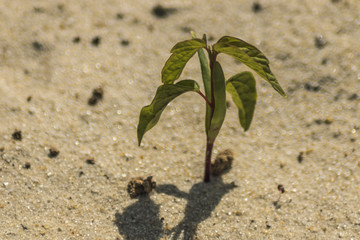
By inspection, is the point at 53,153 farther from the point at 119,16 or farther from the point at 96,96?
the point at 119,16

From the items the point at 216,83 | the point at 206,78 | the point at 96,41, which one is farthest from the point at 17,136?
the point at 216,83

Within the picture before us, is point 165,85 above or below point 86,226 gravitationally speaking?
above

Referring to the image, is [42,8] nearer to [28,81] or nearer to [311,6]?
[28,81]

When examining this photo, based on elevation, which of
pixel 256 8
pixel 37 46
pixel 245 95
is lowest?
pixel 37 46

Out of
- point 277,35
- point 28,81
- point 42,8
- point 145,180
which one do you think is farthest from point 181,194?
point 42,8

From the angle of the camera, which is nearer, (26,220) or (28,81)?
(26,220)

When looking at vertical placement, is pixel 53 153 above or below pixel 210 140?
below

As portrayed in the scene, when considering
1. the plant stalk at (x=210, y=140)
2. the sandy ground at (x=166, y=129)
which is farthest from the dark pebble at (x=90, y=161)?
the plant stalk at (x=210, y=140)
